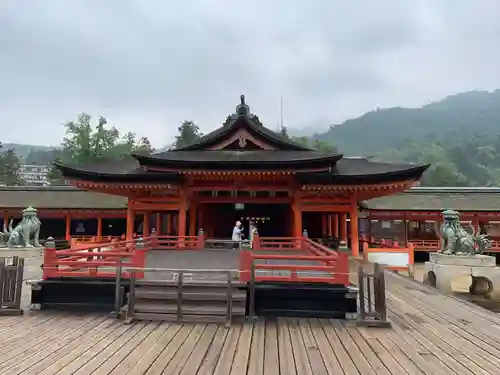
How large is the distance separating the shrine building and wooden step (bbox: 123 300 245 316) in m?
8.09

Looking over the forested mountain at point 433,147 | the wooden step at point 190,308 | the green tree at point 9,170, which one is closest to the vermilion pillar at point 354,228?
the wooden step at point 190,308

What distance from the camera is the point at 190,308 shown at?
8641mm

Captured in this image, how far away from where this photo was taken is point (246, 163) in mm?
15945

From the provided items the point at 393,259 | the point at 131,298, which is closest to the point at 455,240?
the point at 393,259

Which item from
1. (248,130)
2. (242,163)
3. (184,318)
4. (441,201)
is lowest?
(184,318)

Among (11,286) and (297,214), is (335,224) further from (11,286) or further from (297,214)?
(11,286)

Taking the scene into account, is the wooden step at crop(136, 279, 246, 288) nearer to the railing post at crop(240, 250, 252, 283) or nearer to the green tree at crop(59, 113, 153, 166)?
the railing post at crop(240, 250, 252, 283)

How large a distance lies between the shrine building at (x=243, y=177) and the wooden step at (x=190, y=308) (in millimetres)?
8090

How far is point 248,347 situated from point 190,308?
222 centimetres

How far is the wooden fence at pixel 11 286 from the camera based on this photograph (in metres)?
8.88

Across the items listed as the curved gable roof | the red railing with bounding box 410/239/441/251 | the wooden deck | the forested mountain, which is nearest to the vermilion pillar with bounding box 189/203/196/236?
the curved gable roof

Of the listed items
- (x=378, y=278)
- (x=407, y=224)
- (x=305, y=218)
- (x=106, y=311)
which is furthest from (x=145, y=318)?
(x=407, y=224)

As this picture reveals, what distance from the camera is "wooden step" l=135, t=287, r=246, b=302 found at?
8.71 m

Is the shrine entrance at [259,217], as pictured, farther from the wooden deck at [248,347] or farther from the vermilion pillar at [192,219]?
the wooden deck at [248,347]
